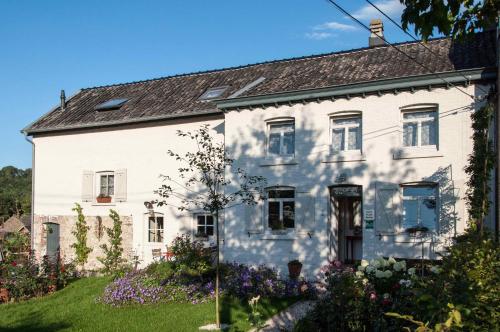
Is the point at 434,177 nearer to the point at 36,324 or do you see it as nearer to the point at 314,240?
the point at 314,240

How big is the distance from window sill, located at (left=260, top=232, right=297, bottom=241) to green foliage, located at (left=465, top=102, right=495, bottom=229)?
4.90 metres

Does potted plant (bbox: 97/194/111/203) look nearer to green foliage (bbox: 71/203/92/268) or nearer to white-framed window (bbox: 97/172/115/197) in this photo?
white-framed window (bbox: 97/172/115/197)

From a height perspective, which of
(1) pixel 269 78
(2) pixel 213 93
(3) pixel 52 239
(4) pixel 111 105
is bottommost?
(3) pixel 52 239

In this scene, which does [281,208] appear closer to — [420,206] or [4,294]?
[420,206]

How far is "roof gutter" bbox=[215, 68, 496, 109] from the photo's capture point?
45.0 ft

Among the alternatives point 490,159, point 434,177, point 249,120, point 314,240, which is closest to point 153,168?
point 249,120

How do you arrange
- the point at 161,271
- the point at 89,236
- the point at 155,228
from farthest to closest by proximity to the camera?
1. the point at 89,236
2. the point at 155,228
3. the point at 161,271

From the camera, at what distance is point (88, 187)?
21234 mm

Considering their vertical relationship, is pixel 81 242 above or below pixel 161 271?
above

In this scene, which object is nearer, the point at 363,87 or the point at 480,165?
the point at 480,165

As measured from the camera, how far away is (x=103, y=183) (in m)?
21.2

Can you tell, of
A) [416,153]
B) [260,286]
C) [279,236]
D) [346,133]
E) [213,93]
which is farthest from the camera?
[213,93]

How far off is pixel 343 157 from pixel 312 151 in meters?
0.97

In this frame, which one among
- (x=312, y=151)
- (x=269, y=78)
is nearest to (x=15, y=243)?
(x=312, y=151)
